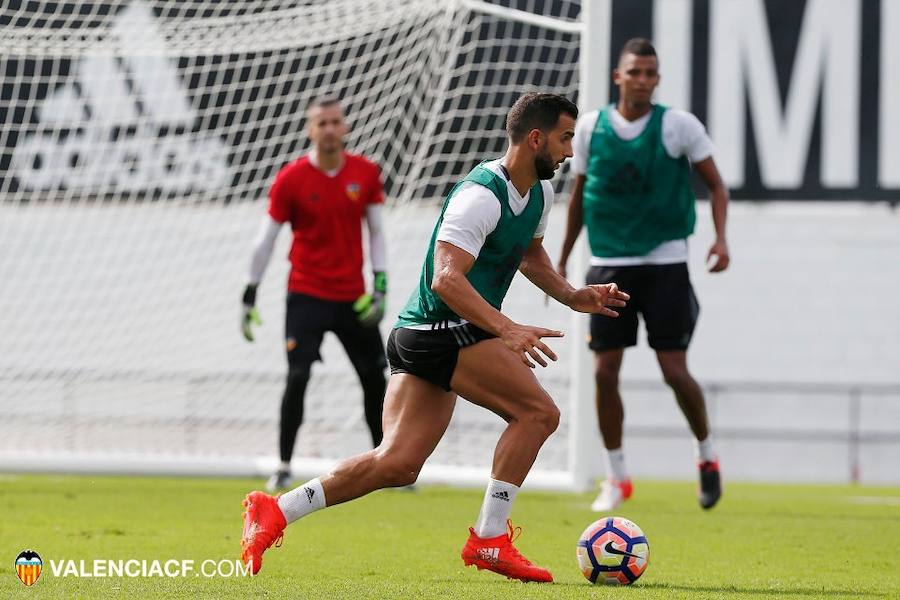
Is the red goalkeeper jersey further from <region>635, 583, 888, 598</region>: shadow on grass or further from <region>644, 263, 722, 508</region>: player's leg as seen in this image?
<region>635, 583, 888, 598</region>: shadow on grass

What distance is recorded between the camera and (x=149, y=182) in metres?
11.2

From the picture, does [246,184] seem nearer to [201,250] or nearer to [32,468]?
[201,250]

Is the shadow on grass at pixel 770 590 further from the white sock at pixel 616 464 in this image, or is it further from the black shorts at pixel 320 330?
the black shorts at pixel 320 330

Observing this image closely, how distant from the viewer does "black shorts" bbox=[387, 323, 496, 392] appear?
4688 mm

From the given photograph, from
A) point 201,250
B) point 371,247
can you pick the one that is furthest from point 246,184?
point 371,247

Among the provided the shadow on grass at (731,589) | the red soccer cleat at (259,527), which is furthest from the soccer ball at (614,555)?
the red soccer cleat at (259,527)

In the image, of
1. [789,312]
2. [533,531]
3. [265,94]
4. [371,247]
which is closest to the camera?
[533,531]

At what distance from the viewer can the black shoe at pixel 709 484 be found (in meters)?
7.18

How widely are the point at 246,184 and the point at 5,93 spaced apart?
1899 mm

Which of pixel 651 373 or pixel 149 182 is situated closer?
pixel 149 182

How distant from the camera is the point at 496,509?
4.63 m

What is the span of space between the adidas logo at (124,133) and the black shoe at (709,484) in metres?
5.02

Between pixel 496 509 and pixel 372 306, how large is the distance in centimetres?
372

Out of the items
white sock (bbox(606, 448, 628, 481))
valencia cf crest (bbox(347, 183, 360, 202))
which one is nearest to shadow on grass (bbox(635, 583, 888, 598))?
white sock (bbox(606, 448, 628, 481))
